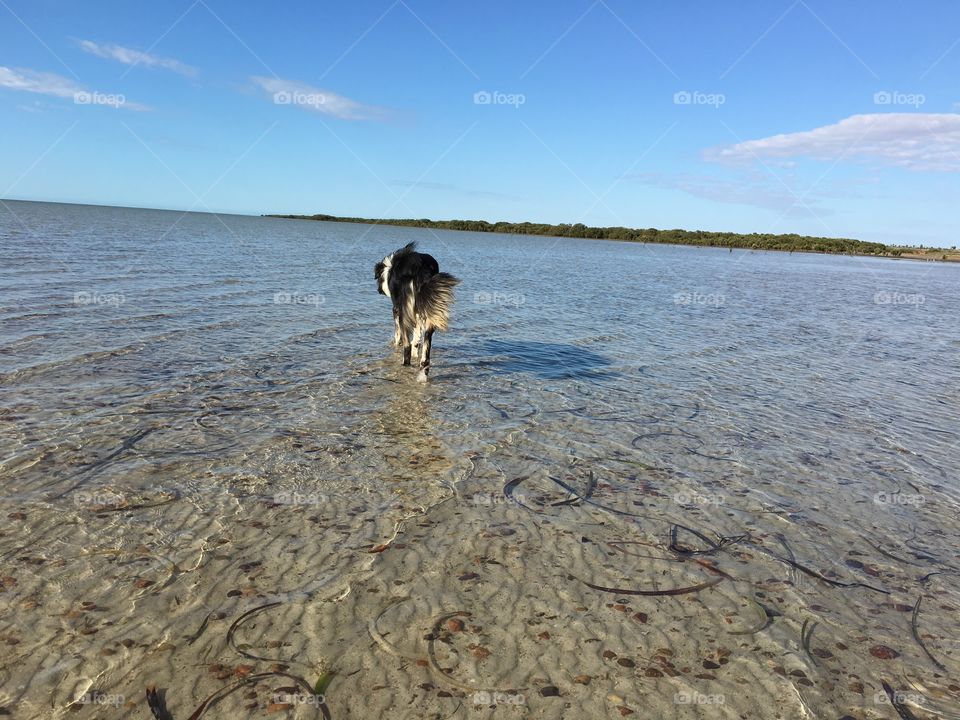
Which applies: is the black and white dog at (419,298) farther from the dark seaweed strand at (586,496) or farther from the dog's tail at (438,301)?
the dark seaweed strand at (586,496)

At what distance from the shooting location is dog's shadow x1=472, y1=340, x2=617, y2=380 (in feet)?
34.6

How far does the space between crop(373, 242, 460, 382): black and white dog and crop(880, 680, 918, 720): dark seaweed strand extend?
7302 millimetres

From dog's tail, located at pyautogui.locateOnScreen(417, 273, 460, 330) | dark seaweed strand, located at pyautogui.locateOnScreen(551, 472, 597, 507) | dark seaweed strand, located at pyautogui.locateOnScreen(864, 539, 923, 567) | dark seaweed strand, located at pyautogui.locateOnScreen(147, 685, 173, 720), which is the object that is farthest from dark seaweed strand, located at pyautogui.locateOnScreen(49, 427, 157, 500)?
dark seaweed strand, located at pyautogui.locateOnScreen(864, 539, 923, 567)

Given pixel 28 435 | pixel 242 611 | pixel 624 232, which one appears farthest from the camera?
pixel 624 232

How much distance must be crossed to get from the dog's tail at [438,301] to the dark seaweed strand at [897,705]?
7676 millimetres

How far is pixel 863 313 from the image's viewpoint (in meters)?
22.7

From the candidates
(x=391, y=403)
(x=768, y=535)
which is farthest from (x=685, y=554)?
(x=391, y=403)

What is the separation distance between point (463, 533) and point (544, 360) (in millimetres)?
7064

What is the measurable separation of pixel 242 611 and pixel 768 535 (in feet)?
14.2

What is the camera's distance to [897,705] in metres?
3.13

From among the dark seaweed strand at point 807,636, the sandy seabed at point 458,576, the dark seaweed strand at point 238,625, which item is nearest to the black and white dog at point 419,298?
the sandy seabed at point 458,576

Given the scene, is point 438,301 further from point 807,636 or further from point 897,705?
point 897,705

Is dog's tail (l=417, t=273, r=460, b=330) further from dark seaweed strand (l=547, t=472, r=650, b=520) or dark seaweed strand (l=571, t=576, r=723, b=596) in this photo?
dark seaweed strand (l=571, t=576, r=723, b=596)

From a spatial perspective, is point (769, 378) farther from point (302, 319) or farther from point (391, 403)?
point (302, 319)
